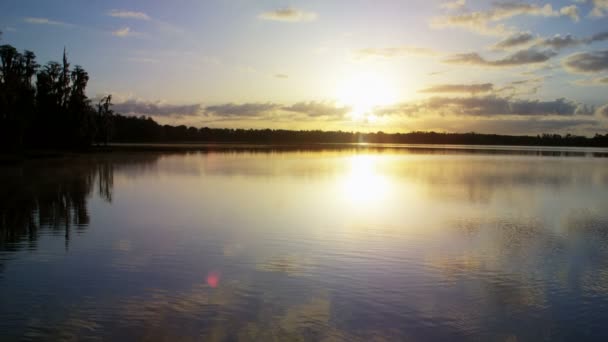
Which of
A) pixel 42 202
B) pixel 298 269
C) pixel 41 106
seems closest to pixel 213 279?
pixel 298 269

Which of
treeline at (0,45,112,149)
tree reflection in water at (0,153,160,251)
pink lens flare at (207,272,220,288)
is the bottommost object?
pink lens flare at (207,272,220,288)

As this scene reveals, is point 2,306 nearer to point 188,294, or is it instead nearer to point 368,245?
point 188,294

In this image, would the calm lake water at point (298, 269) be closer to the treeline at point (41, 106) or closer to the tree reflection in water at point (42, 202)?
the tree reflection in water at point (42, 202)

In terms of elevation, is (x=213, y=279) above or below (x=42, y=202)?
below

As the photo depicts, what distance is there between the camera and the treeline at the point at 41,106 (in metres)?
41.4

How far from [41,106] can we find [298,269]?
54.0 metres

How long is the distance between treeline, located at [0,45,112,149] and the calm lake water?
80.3 ft

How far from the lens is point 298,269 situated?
10.3m

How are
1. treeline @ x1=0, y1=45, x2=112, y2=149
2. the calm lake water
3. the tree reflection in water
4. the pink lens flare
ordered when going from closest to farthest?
the calm lake water
the pink lens flare
the tree reflection in water
treeline @ x1=0, y1=45, x2=112, y2=149

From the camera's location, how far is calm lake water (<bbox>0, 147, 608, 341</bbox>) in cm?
722

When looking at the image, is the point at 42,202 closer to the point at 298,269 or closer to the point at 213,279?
the point at 213,279

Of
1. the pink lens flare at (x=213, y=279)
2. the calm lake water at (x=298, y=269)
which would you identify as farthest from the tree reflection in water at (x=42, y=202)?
the pink lens flare at (x=213, y=279)

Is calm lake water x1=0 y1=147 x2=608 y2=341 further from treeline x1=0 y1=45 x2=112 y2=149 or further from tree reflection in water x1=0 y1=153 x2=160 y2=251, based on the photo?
treeline x1=0 y1=45 x2=112 y2=149

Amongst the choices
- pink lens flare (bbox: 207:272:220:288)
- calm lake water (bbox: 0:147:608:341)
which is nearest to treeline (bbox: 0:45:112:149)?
calm lake water (bbox: 0:147:608:341)
